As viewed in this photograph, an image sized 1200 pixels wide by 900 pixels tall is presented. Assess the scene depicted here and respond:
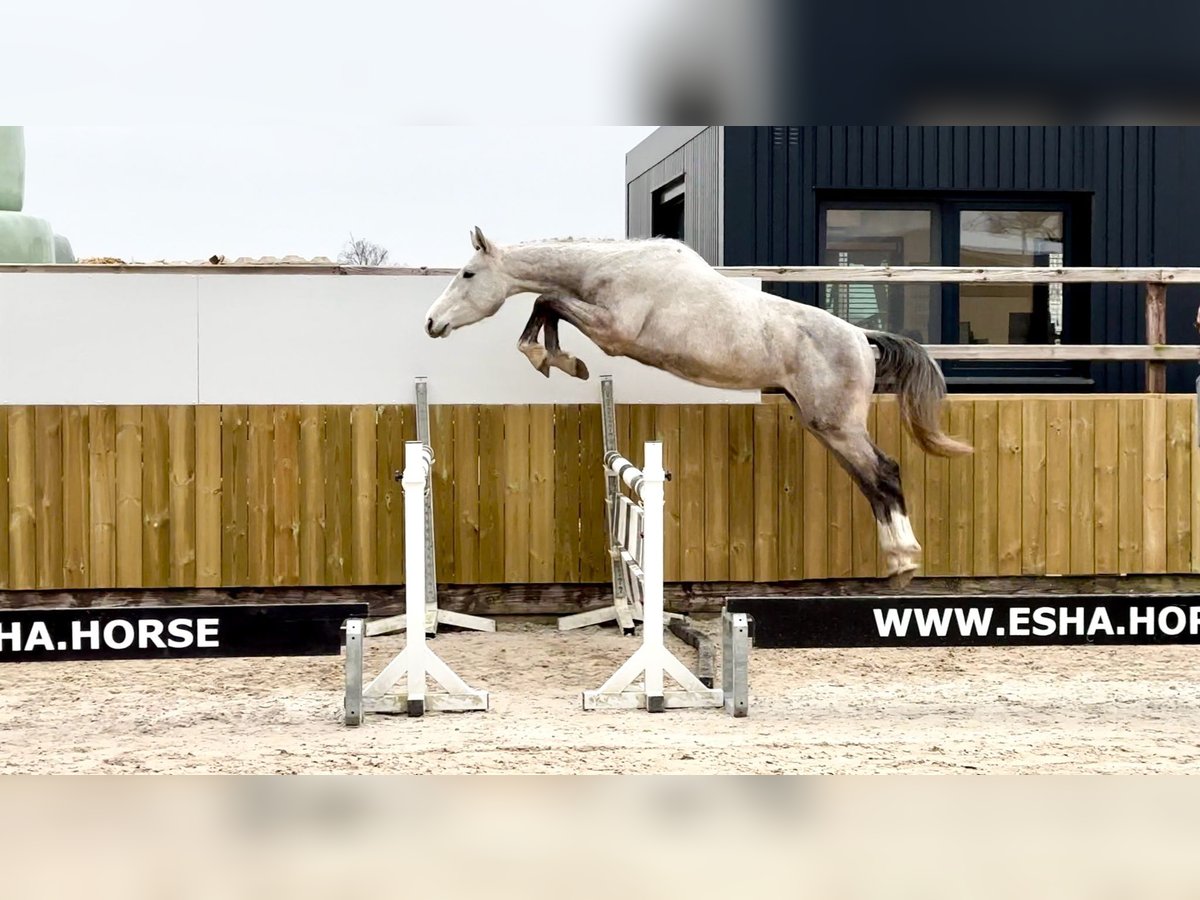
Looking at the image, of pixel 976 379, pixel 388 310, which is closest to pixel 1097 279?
pixel 976 379

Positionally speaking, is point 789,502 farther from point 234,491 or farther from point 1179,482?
point 234,491

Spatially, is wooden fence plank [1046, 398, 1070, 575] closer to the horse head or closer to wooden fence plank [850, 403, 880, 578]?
wooden fence plank [850, 403, 880, 578]

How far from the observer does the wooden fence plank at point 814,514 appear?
24.2ft

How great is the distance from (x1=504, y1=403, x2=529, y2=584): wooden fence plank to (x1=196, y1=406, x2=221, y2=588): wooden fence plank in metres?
1.53

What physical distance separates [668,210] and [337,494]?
617cm

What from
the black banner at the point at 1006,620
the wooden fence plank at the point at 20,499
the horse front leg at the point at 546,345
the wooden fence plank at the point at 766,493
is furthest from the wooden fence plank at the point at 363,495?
the black banner at the point at 1006,620

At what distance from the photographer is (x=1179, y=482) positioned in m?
7.48

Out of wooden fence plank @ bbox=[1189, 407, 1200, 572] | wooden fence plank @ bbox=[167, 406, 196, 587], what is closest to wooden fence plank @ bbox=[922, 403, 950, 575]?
wooden fence plank @ bbox=[1189, 407, 1200, 572]

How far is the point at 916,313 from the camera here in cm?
987

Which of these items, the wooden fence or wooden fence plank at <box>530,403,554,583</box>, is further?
wooden fence plank at <box>530,403,554,583</box>

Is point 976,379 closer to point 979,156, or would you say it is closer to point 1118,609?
point 979,156

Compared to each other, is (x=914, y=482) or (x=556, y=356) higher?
(x=556, y=356)

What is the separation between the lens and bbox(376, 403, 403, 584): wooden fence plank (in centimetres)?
711

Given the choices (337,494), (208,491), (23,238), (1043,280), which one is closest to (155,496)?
(208,491)
